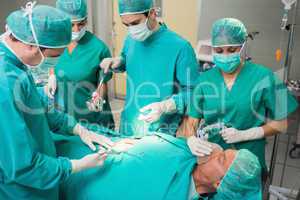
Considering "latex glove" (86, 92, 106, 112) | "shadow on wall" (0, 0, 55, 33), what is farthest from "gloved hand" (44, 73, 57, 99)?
"shadow on wall" (0, 0, 55, 33)

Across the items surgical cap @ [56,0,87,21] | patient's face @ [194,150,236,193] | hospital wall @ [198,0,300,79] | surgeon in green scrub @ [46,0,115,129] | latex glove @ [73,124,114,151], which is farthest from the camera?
hospital wall @ [198,0,300,79]

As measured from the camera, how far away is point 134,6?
60.7 inches

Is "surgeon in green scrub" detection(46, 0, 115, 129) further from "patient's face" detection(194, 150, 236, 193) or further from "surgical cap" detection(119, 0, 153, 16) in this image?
"patient's face" detection(194, 150, 236, 193)

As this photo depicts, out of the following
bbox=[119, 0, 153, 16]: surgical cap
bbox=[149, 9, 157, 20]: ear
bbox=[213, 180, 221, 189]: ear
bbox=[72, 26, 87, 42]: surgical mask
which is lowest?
bbox=[213, 180, 221, 189]: ear

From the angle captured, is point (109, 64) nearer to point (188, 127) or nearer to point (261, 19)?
point (188, 127)

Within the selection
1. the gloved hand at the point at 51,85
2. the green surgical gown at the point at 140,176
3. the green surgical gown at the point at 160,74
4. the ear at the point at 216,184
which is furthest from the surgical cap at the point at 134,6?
the ear at the point at 216,184

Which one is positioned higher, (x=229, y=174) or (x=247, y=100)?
(x=247, y=100)

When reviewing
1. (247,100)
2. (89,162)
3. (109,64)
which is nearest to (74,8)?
(109,64)

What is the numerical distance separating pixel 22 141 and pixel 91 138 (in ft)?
1.78

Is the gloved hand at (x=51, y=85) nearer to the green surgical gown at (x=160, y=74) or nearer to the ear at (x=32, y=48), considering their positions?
the green surgical gown at (x=160, y=74)

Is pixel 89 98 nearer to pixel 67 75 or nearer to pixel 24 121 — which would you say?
pixel 67 75

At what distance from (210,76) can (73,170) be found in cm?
84

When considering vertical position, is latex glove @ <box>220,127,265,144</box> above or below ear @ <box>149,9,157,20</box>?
below

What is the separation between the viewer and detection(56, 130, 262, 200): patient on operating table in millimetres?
1195
